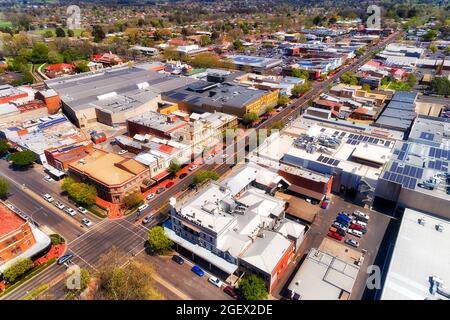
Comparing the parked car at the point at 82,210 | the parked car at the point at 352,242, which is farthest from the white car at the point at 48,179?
the parked car at the point at 352,242

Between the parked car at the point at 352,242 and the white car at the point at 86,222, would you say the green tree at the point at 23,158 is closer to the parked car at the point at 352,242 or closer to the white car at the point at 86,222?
the white car at the point at 86,222

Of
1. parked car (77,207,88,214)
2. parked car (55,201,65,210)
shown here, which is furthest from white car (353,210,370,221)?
parked car (55,201,65,210)

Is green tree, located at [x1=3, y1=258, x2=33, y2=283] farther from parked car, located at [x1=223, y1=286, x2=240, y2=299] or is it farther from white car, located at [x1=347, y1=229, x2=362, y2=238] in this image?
white car, located at [x1=347, y1=229, x2=362, y2=238]

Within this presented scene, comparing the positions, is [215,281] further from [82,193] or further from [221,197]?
[82,193]

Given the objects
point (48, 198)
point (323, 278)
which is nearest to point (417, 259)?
point (323, 278)
